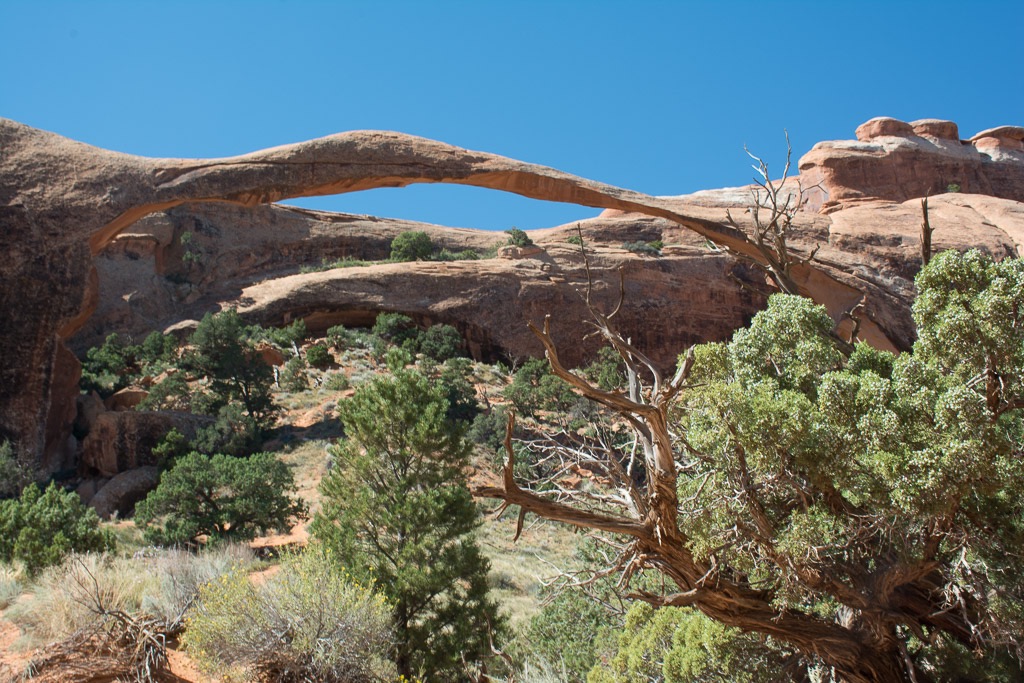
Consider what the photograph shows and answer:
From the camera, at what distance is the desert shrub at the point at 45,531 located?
1046cm

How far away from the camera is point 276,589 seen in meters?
8.09

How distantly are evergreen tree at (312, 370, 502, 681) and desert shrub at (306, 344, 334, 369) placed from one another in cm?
1365

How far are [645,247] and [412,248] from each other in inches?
327

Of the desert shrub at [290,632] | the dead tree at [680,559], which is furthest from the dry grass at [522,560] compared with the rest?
the dead tree at [680,559]

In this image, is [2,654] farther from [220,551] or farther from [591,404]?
[591,404]

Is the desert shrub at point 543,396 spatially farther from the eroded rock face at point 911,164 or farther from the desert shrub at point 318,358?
the eroded rock face at point 911,164

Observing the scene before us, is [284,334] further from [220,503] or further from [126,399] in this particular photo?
[220,503]

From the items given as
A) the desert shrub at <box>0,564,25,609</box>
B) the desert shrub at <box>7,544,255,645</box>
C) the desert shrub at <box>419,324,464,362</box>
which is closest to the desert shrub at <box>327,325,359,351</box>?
the desert shrub at <box>419,324,464,362</box>

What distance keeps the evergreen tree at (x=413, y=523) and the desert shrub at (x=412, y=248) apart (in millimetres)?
19876

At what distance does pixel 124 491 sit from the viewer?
17.1 metres

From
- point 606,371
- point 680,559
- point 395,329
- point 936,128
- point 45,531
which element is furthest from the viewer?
point 936,128

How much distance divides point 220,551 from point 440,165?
293 inches

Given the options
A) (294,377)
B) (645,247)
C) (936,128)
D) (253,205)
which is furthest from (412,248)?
(936,128)

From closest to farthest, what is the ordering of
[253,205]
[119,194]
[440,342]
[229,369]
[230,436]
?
[119,194]
[253,205]
[230,436]
[229,369]
[440,342]
